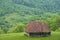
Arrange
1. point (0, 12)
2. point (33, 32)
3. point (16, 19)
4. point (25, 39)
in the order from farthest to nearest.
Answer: point (0, 12) → point (16, 19) → point (33, 32) → point (25, 39)

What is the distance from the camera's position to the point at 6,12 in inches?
7854

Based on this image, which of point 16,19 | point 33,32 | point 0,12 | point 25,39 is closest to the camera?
point 25,39

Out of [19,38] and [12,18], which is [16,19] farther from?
[19,38]

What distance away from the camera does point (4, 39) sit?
43688 millimetres

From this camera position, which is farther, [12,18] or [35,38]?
[12,18]

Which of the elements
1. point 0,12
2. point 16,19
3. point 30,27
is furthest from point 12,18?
point 30,27

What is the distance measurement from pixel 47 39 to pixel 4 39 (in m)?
8.05

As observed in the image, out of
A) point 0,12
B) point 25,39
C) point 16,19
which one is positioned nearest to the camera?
point 25,39

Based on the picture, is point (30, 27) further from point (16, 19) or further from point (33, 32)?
point (16, 19)

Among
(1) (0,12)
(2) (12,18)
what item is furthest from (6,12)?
(2) (12,18)

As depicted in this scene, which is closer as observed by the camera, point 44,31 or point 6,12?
point 44,31

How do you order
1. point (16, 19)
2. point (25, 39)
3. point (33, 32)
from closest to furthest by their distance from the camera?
1. point (25, 39)
2. point (33, 32)
3. point (16, 19)

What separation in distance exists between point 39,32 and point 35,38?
2.46m

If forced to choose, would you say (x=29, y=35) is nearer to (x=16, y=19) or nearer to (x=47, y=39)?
(x=47, y=39)
